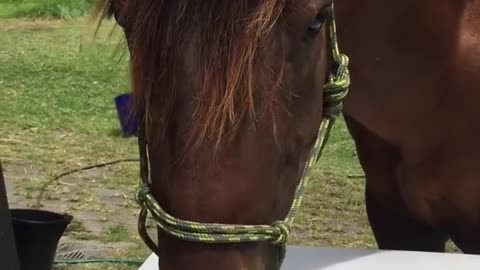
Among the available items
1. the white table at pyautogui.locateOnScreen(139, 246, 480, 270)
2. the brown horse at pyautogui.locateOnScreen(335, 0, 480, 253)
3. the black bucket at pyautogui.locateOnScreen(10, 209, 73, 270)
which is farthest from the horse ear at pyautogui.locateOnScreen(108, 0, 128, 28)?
the black bucket at pyautogui.locateOnScreen(10, 209, 73, 270)

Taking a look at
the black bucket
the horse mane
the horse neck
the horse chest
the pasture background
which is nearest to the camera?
the horse mane

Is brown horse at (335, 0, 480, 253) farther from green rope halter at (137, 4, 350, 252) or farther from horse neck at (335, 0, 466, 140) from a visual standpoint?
green rope halter at (137, 4, 350, 252)

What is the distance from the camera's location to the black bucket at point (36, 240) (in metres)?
3.02

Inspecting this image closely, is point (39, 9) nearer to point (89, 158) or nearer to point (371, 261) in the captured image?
point (89, 158)

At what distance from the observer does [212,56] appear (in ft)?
4.16

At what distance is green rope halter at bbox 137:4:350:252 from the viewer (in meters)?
1.27

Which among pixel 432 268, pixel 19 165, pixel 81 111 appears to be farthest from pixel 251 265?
pixel 81 111

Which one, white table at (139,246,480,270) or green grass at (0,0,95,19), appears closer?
white table at (139,246,480,270)

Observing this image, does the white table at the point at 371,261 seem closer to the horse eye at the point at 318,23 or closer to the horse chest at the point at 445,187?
the horse chest at the point at 445,187

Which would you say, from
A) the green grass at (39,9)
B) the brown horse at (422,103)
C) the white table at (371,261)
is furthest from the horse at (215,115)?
the green grass at (39,9)

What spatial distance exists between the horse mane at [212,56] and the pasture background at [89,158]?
210 mm

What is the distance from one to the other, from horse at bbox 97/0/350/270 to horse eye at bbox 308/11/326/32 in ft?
0.04

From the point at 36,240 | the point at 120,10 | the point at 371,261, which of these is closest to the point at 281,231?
the point at 120,10

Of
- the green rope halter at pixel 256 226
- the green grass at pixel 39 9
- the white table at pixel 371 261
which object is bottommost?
the green grass at pixel 39 9
